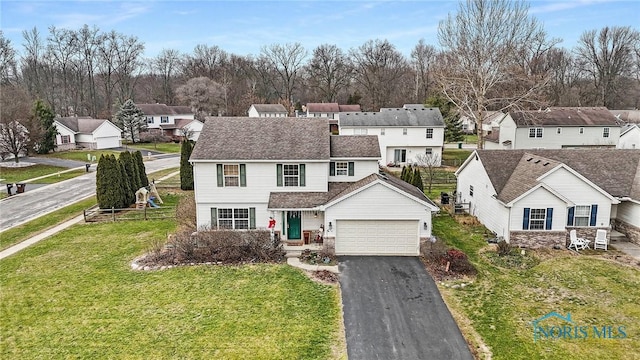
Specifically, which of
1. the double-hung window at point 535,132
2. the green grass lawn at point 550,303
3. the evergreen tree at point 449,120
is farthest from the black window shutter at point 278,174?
the evergreen tree at point 449,120

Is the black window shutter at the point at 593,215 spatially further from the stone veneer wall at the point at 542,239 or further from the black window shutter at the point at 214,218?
the black window shutter at the point at 214,218

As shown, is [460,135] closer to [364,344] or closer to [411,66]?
[411,66]

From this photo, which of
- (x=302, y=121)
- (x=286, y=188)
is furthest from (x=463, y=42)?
(x=286, y=188)

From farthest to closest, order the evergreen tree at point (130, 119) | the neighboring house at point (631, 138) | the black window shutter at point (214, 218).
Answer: the evergreen tree at point (130, 119) → the neighboring house at point (631, 138) → the black window shutter at point (214, 218)

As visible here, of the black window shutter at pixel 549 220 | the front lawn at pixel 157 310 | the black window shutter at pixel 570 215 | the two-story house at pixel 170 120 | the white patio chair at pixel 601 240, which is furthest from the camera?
the two-story house at pixel 170 120

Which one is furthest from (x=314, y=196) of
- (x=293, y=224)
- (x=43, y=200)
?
(x=43, y=200)
